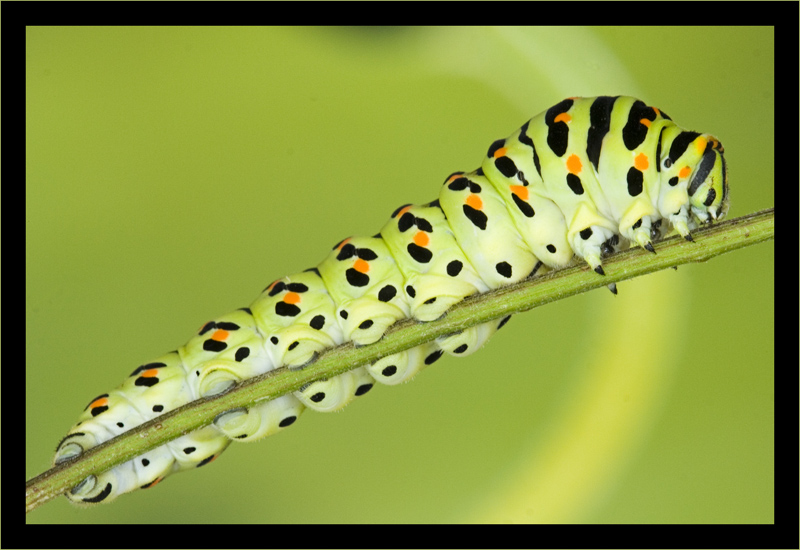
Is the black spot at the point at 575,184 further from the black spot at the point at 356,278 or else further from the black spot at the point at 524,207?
the black spot at the point at 356,278

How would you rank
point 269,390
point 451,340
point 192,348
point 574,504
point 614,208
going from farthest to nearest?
point 574,504 → point 192,348 → point 451,340 → point 614,208 → point 269,390

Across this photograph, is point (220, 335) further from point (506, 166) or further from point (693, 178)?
point (693, 178)

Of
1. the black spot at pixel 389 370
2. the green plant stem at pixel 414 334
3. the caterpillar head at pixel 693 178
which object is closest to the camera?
the green plant stem at pixel 414 334

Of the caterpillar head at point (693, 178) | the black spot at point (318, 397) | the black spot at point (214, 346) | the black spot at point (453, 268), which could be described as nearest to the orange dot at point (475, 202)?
the black spot at point (453, 268)

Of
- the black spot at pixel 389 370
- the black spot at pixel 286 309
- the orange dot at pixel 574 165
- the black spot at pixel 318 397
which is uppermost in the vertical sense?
the orange dot at pixel 574 165

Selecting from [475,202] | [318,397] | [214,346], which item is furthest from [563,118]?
[214,346]

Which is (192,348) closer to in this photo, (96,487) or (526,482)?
(96,487)

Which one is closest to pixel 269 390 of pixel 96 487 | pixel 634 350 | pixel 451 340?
pixel 451 340
